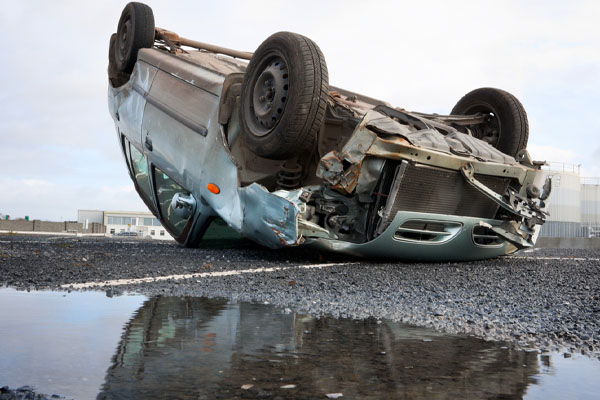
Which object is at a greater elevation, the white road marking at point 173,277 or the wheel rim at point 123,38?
the wheel rim at point 123,38

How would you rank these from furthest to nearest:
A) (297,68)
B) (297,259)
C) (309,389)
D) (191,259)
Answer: (297,259) → (191,259) → (297,68) → (309,389)

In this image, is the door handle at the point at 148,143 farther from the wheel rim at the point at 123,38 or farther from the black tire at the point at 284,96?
the black tire at the point at 284,96

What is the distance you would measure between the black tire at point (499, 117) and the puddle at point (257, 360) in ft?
18.7

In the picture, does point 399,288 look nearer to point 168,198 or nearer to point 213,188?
point 213,188

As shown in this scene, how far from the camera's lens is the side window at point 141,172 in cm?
923

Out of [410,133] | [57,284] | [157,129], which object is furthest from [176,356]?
[157,129]

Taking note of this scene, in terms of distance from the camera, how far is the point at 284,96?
6.09 metres

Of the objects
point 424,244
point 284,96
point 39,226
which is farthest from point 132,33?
point 39,226

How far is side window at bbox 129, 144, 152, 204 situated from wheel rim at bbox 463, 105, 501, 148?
200 inches

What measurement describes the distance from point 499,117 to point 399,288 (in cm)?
461

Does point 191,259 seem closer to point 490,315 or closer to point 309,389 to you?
point 490,315

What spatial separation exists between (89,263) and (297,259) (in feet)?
8.35

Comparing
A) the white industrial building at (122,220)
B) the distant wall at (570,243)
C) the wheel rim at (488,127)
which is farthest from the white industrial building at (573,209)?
the white industrial building at (122,220)

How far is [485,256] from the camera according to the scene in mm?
7305
